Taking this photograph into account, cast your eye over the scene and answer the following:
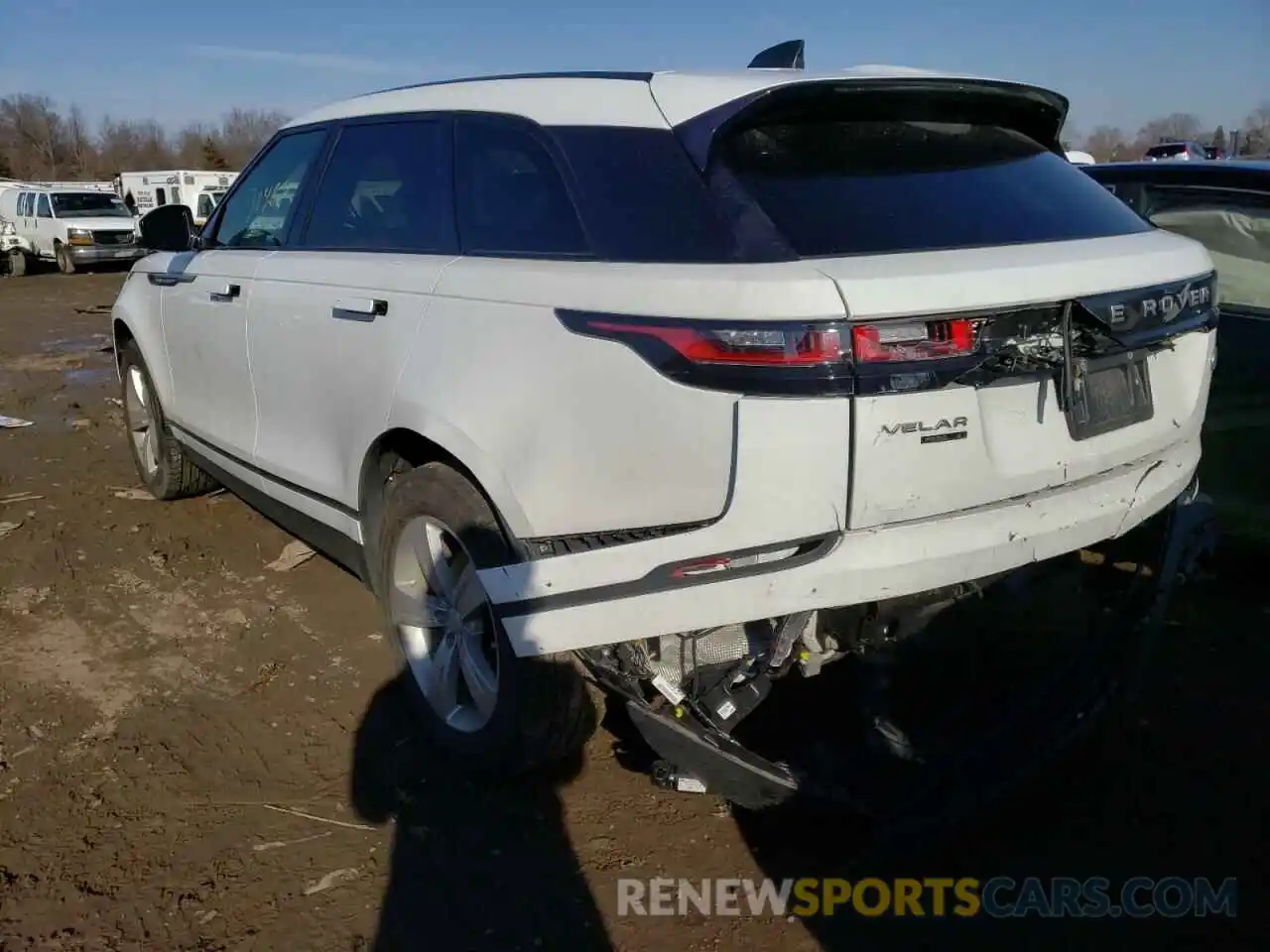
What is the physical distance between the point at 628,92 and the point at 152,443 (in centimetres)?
393

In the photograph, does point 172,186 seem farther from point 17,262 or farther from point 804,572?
point 804,572

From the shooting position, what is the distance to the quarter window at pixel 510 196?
254 cm

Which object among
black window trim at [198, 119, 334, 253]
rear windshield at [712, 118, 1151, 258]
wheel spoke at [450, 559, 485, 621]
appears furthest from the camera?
black window trim at [198, 119, 334, 253]

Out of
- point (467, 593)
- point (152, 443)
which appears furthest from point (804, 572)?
point (152, 443)

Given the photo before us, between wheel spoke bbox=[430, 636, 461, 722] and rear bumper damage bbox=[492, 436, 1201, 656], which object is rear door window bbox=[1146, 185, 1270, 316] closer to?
rear bumper damage bbox=[492, 436, 1201, 656]

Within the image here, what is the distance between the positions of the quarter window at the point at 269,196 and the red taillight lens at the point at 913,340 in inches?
99.0

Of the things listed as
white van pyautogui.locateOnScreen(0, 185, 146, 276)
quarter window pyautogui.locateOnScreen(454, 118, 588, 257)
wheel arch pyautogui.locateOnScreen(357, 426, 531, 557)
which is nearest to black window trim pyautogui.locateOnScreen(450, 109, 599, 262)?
quarter window pyautogui.locateOnScreen(454, 118, 588, 257)

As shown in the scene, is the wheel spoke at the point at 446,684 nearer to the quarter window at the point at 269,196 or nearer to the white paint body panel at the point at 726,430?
the white paint body panel at the point at 726,430

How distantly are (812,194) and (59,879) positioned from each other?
8.27 feet

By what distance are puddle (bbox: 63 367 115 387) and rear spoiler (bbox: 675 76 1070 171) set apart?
353 inches

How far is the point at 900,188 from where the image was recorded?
242 centimetres

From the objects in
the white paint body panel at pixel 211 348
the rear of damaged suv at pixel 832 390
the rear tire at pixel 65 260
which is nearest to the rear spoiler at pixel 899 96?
the rear of damaged suv at pixel 832 390

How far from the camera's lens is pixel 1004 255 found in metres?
2.28

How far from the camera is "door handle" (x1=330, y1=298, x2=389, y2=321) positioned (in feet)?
9.74
